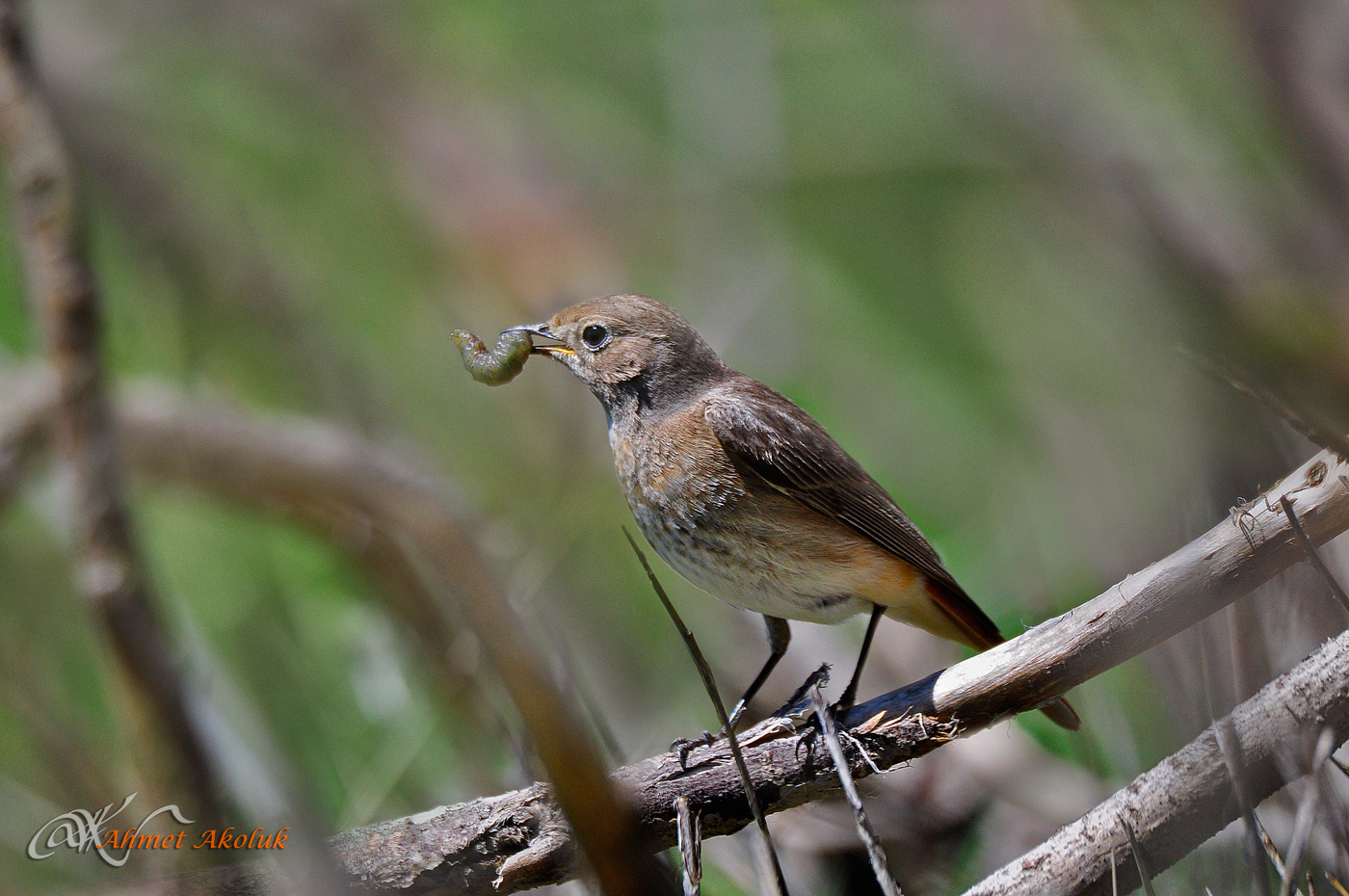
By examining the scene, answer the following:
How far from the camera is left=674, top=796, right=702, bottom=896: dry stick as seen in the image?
6.61 ft

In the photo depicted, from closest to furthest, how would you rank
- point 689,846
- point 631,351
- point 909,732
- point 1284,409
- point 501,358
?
point 1284,409
point 689,846
point 909,732
point 501,358
point 631,351

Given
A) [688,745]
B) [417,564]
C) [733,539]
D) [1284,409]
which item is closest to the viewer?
[1284,409]

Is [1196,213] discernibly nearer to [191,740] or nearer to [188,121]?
[191,740]

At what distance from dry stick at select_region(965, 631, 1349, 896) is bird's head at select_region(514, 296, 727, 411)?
6.48 ft

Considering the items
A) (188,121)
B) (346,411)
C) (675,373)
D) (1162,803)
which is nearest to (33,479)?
(346,411)

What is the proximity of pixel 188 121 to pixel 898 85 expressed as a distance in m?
5.74

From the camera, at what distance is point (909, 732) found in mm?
2596

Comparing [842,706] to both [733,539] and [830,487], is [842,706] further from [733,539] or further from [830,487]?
[830,487]

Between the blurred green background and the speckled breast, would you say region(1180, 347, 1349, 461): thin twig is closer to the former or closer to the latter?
the blurred green background

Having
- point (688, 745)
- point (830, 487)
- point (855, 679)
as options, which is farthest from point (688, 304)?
point (688, 745)
